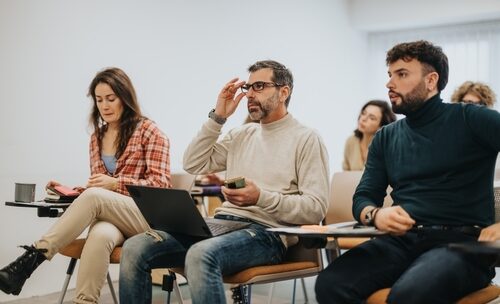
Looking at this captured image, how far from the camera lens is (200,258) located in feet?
7.27

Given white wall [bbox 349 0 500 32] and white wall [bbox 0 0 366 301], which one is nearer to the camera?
white wall [bbox 0 0 366 301]

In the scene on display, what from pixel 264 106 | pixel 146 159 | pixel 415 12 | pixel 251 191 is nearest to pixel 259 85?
pixel 264 106

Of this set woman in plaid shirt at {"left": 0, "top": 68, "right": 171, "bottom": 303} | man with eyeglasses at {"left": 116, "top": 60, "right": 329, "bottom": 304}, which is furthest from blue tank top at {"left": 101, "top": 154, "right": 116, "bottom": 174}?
man with eyeglasses at {"left": 116, "top": 60, "right": 329, "bottom": 304}

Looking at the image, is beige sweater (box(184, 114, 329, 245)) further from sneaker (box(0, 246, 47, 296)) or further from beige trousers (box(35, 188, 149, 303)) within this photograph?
sneaker (box(0, 246, 47, 296))

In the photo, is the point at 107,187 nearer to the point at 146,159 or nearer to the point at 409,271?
the point at 146,159

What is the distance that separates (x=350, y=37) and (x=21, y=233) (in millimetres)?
4411

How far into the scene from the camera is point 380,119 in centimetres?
469

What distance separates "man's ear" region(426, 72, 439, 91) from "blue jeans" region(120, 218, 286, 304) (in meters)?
0.78

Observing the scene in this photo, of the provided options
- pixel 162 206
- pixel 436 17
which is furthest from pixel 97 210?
pixel 436 17

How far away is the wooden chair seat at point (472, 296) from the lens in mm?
1905

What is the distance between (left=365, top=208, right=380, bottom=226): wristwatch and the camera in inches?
80.0

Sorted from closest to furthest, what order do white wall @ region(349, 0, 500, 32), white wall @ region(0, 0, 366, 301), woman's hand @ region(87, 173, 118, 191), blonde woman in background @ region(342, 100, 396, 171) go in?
woman's hand @ region(87, 173, 118, 191) → white wall @ region(0, 0, 366, 301) → blonde woman in background @ region(342, 100, 396, 171) → white wall @ region(349, 0, 500, 32)

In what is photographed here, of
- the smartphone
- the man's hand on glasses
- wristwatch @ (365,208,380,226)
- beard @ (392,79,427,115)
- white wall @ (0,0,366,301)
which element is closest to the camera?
wristwatch @ (365,208,380,226)

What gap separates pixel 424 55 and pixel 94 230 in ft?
4.96
